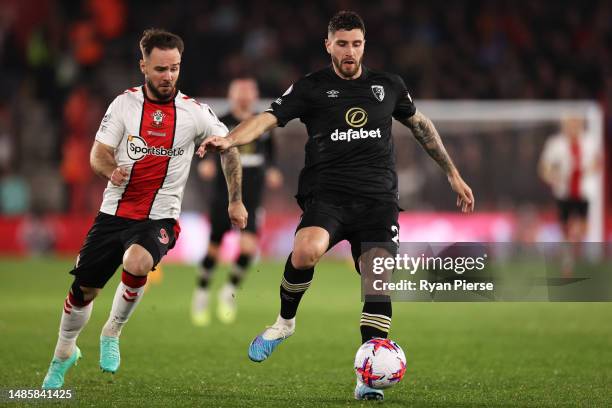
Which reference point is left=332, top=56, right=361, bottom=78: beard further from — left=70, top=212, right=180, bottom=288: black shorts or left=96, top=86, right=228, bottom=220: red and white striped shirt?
left=70, top=212, right=180, bottom=288: black shorts

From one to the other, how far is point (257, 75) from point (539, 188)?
6251mm

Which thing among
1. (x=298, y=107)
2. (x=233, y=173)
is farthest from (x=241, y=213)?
(x=298, y=107)

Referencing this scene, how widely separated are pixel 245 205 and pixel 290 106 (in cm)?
512

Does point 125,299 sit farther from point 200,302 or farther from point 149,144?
point 200,302

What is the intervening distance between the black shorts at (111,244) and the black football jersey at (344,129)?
100 centimetres

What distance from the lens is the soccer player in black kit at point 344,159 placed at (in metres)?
6.29

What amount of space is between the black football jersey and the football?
95 cm

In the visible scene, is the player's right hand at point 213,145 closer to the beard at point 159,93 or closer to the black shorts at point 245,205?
the beard at point 159,93

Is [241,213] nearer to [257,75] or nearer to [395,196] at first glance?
[395,196]

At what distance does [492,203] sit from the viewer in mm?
19844

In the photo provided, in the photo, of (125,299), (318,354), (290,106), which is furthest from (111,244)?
(318,354)

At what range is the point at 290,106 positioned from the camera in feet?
20.9

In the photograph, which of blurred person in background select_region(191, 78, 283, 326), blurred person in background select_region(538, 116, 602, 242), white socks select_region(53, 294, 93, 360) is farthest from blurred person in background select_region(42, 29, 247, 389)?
blurred person in background select_region(538, 116, 602, 242)

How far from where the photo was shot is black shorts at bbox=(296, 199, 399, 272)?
20.8ft
